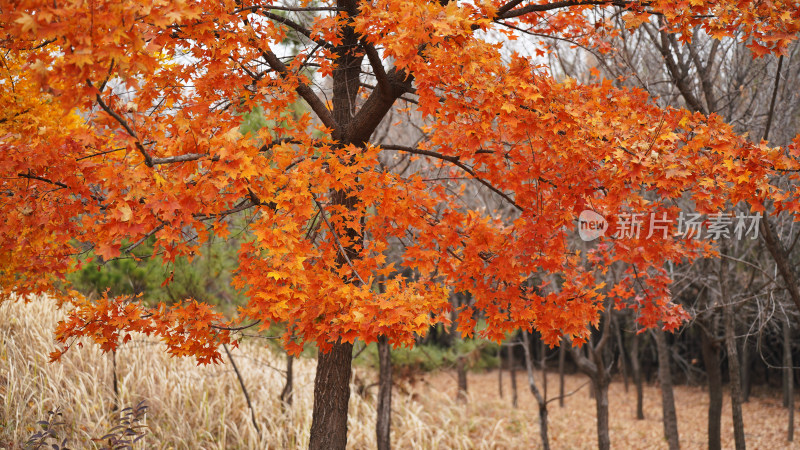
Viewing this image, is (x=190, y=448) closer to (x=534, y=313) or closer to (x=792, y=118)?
(x=534, y=313)

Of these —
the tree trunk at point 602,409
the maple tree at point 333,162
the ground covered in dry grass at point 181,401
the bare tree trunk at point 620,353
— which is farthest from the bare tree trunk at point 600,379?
the bare tree trunk at point 620,353

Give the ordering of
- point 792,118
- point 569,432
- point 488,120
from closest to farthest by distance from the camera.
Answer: point 488,120 < point 792,118 < point 569,432

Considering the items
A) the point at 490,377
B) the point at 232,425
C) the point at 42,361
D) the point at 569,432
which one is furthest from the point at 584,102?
the point at 490,377

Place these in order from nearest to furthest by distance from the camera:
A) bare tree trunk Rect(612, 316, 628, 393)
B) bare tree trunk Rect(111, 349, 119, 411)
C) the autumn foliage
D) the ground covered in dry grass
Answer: the autumn foliage, the ground covered in dry grass, bare tree trunk Rect(111, 349, 119, 411), bare tree trunk Rect(612, 316, 628, 393)

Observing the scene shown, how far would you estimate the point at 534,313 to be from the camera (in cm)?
418

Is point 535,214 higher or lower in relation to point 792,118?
lower

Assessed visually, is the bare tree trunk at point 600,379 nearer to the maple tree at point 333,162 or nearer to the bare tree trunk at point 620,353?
the maple tree at point 333,162

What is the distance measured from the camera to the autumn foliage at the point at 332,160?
2643 mm

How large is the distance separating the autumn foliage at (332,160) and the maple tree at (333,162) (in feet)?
0.05

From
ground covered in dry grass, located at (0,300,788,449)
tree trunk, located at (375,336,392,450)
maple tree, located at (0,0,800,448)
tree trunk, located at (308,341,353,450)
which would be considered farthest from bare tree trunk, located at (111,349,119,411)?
tree trunk, located at (308,341,353,450)

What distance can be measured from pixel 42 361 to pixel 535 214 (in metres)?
6.03

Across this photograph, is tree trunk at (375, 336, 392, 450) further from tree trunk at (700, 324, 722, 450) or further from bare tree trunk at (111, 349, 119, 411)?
tree trunk at (700, 324, 722, 450)

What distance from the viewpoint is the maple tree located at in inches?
104

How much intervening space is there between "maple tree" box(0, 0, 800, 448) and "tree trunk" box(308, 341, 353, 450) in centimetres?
1
